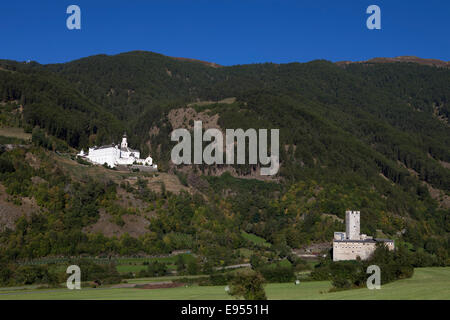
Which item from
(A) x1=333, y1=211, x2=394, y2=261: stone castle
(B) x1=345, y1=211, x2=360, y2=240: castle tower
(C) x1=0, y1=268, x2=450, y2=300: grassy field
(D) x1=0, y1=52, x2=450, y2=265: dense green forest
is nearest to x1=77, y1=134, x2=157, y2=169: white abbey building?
(D) x1=0, y1=52, x2=450, y2=265: dense green forest

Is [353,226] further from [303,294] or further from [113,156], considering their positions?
[113,156]

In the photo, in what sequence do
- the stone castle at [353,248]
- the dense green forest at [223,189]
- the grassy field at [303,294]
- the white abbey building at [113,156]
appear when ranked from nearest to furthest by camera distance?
the grassy field at [303,294]
the stone castle at [353,248]
the dense green forest at [223,189]
the white abbey building at [113,156]

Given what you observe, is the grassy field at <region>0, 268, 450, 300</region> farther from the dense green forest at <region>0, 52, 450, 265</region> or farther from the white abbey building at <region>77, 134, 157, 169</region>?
the white abbey building at <region>77, 134, 157, 169</region>

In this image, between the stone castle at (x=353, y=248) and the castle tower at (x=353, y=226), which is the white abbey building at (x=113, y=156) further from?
the stone castle at (x=353, y=248)

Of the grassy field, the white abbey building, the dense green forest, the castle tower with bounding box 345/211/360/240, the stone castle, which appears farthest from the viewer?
the white abbey building

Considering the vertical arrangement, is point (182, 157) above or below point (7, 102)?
below

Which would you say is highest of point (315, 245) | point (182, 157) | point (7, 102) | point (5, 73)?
point (5, 73)

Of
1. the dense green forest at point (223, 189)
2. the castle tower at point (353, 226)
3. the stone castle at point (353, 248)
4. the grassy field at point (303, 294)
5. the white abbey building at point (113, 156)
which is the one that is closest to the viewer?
the grassy field at point (303, 294)

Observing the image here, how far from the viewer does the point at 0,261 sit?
7269 cm

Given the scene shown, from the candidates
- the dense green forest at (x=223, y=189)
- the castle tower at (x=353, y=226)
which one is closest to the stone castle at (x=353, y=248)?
the castle tower at (x=353, y=226)

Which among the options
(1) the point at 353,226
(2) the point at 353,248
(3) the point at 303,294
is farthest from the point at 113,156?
(3) the point at 303,294
